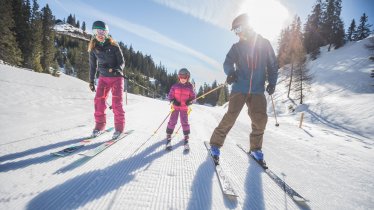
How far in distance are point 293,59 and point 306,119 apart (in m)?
12.6

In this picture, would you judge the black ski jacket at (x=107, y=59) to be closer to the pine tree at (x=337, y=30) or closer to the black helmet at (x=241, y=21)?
the black helmet at (x=241, y=21)

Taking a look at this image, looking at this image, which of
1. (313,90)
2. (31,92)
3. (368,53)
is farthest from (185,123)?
(368,53)

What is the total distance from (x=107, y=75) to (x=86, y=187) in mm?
3054

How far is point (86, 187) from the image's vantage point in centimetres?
230

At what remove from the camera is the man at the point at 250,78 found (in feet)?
13.0

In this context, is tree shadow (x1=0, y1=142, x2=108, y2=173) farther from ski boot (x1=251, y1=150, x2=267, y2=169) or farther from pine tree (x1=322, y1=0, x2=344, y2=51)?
pine tree (x1=322, y1=0, x2=344, y2=51)

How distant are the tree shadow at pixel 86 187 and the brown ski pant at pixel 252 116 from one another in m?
1.47

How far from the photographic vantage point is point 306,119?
82.7 ft

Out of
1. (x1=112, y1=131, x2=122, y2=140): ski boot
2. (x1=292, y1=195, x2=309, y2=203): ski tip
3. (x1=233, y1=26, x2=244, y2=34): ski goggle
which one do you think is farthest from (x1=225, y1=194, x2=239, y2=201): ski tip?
(x1=233, y1=26, x2=244, y2=34): ski goggle

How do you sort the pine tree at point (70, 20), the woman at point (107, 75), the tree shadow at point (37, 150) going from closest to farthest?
the tree shadow at point (37, 150) < the woman at point (107, 75) < the pine tree at point (70, 20)

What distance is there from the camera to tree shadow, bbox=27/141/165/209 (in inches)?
77.0

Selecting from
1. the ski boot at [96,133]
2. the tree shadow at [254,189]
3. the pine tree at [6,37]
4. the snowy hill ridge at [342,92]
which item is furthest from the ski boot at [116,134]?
the pine tree at [6,37]

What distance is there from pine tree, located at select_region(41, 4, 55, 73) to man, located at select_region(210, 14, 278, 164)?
45531mm

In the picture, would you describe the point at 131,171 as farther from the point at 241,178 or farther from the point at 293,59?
the point at 293,59
